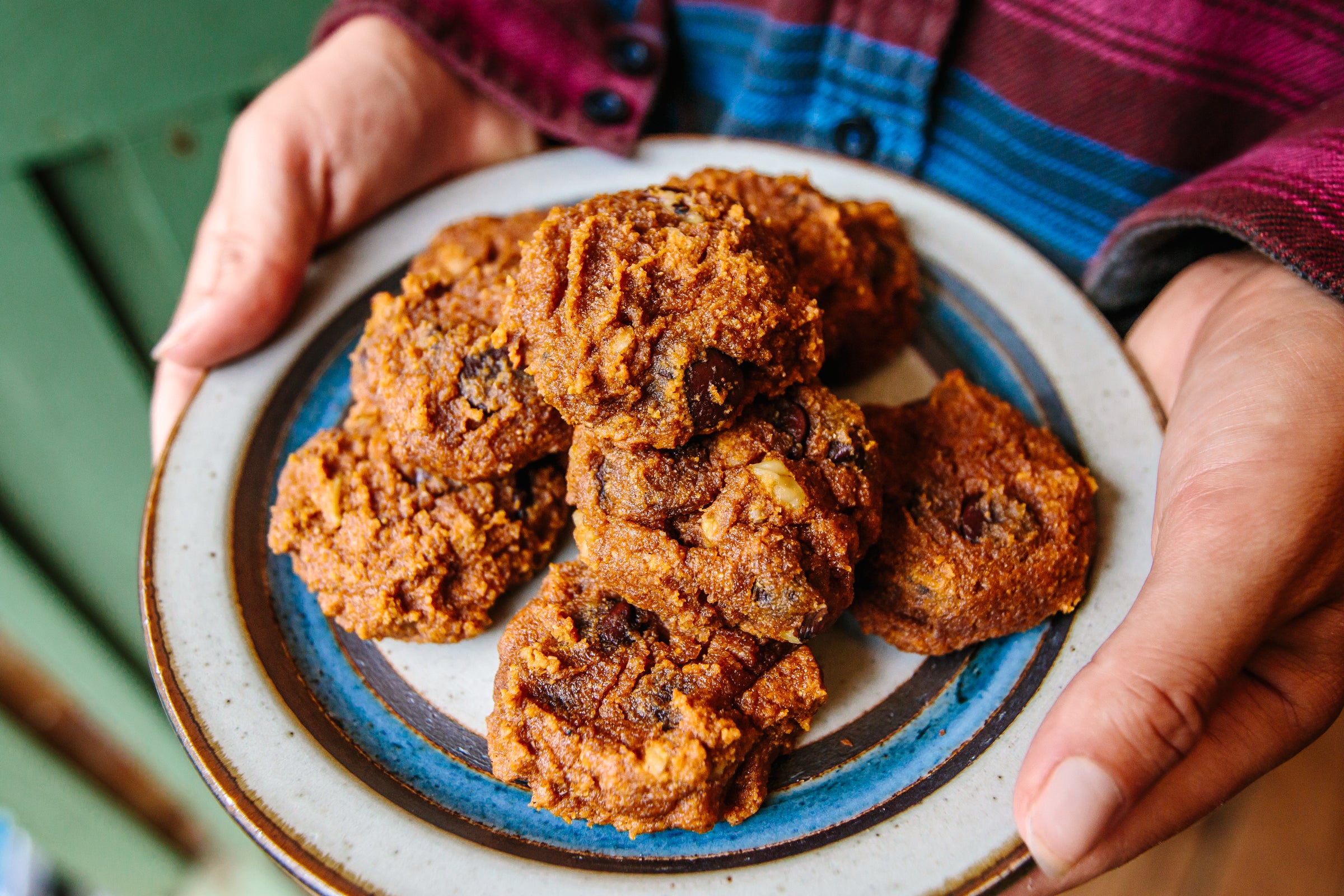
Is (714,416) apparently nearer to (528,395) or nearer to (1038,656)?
(528,395)

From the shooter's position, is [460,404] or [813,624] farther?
[460,404]

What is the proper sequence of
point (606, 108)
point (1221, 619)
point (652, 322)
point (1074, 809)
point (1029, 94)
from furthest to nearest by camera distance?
1. point (606, 108)
2. point (1029, 94)
3. point (652, 322)
4. point (1221, 619)
5. point (1074, 809)

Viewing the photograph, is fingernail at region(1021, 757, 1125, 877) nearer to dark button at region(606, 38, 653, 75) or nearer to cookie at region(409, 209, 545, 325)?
cookie at region(409, 209, 545, 325)

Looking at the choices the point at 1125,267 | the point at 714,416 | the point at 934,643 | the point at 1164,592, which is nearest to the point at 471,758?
the point at 714,416

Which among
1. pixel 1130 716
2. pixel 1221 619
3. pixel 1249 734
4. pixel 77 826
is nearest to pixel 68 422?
pixel 77 826

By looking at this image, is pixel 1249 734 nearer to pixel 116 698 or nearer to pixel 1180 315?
pixel 1180 315

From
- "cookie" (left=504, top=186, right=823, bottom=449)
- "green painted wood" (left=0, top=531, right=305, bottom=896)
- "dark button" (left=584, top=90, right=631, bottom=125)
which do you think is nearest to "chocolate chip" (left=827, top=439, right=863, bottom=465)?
"cookie" (left=504, top=186, right=823, bottom=449)
